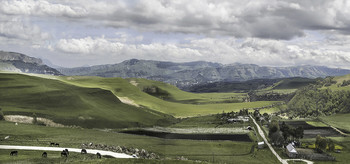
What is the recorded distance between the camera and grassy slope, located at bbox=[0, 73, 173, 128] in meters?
151

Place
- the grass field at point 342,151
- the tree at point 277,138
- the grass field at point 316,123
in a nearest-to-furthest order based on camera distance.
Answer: the grass field at point 342,151
the tree at point 277,138
the grass field at point 316,123

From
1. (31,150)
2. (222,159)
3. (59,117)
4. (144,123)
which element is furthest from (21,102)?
(222,159)

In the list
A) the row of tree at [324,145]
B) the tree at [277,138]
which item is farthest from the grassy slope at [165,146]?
the row of tree at [324,145]

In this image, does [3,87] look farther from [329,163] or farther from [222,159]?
[329,163]

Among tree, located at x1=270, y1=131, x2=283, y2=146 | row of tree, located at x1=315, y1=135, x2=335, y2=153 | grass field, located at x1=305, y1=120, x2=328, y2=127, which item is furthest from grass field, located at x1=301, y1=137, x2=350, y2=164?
grass field, located at x1=305, y1=120, x2=328, y2=127

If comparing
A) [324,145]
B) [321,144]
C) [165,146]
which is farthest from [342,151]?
[165,146]

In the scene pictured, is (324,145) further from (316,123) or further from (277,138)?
(316,123)

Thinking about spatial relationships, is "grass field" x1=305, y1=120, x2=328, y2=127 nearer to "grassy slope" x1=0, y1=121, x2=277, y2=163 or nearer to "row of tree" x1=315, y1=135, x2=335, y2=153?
"row of tree" x1=315, y1=135, x2=335, y2=153

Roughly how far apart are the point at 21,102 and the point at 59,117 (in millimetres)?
33392

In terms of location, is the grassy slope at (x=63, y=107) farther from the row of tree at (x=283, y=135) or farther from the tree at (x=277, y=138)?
the tree at (x=277, y=138)

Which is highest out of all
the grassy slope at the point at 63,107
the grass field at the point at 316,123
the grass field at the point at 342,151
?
the grassy slope at the point at 63,107

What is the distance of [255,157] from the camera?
9988 centimetres

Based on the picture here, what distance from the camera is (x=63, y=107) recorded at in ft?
556

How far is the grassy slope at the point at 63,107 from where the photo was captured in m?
151
